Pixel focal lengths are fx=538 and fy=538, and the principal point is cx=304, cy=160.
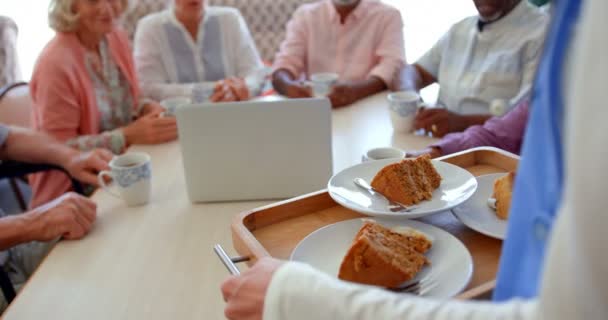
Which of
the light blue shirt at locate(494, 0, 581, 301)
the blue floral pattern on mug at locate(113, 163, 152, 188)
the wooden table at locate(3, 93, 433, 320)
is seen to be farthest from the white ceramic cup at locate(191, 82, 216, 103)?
the light blue shirt at locate(494, 0, 581, 301)

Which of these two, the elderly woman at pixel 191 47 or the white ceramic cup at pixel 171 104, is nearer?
the white ceramic cup at pixel 171 104

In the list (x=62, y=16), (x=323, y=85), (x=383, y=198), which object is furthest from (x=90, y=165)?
(x=383, y=198)

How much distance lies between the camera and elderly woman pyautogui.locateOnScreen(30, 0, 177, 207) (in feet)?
5.15

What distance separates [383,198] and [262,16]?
2294mm

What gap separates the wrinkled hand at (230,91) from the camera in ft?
5.86

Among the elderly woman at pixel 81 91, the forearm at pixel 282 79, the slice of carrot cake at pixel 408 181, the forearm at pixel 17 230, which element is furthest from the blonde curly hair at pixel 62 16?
the slice of carrot cake at pixel 408 181

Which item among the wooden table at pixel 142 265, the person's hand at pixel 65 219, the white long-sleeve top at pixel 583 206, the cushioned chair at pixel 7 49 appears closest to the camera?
the white long-sleeve top at pixel 583 206

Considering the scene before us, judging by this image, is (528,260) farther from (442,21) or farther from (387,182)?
(442,21)

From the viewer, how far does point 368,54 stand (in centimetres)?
222

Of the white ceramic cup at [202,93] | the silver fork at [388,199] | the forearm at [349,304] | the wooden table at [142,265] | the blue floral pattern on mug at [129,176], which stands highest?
the forearm at [349,304]

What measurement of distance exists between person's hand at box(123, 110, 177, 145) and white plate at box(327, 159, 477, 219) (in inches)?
31.3

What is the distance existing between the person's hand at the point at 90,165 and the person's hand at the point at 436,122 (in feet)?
2.68

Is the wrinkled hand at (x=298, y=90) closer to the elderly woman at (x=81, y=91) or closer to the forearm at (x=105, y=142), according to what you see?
the elderly woman at (x=81, y=91)

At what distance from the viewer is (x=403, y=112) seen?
4.74ft
